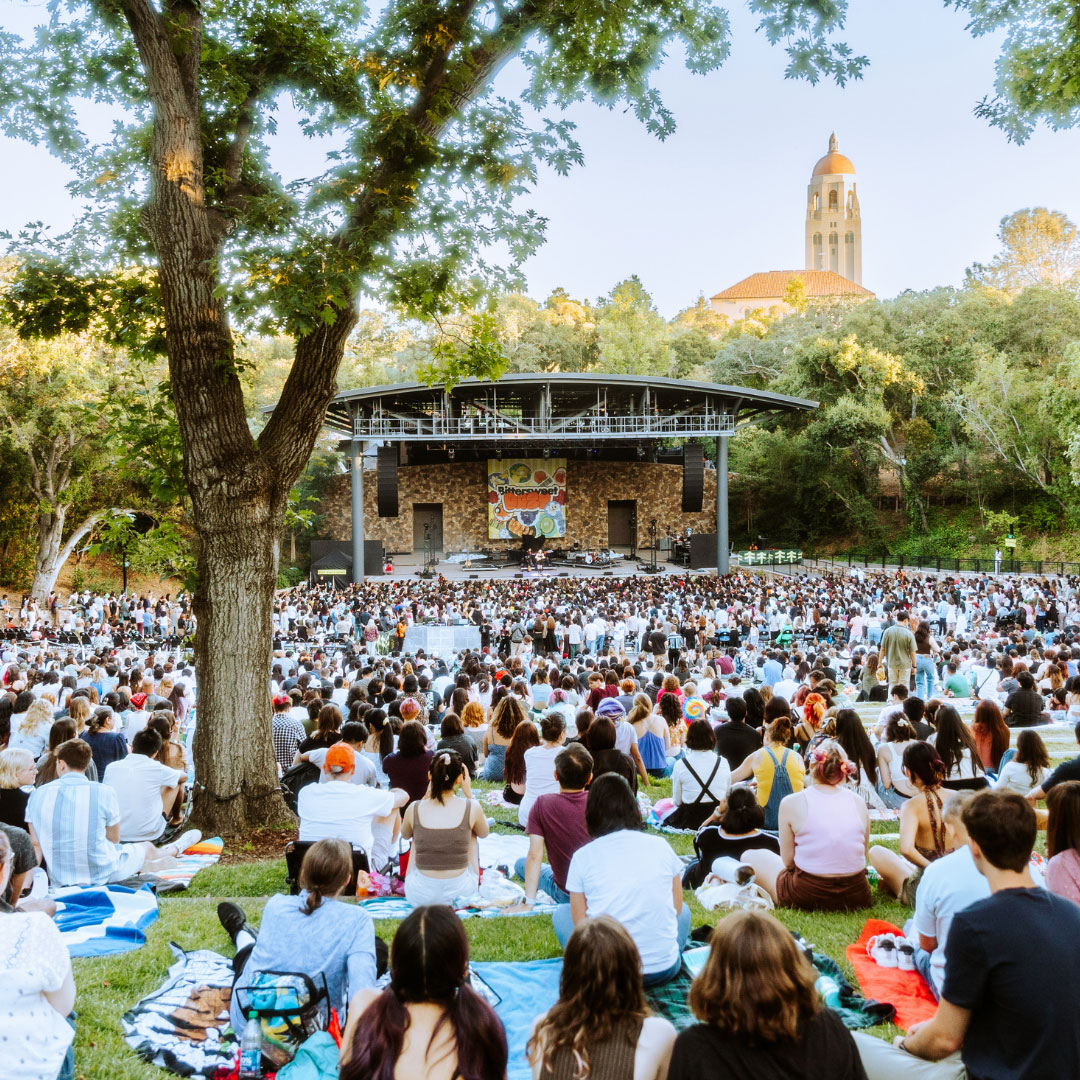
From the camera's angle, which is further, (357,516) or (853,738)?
(357,516)

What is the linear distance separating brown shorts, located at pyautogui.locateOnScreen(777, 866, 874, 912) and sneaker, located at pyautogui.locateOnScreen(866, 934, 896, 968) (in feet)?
1.23

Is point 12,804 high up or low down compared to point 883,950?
up

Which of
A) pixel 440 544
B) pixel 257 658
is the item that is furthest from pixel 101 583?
pixel 257 658

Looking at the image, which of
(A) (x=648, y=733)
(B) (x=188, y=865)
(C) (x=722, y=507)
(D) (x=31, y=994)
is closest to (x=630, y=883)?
(D) (x=31, y=994)

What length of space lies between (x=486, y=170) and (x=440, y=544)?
32.2m

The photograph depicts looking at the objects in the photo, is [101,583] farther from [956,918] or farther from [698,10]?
[956,918]

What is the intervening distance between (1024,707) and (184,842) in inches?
263

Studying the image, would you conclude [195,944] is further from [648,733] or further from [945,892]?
[648,733]

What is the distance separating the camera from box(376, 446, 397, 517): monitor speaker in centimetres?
3077

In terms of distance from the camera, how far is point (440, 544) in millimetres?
38062

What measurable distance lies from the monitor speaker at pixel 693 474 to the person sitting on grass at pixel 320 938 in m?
29.4

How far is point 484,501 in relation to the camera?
3800 cm

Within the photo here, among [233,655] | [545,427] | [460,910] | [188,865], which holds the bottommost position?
[188,865]

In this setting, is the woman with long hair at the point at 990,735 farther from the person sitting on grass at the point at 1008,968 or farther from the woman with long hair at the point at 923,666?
the woman with long hair at the point at 923,666
